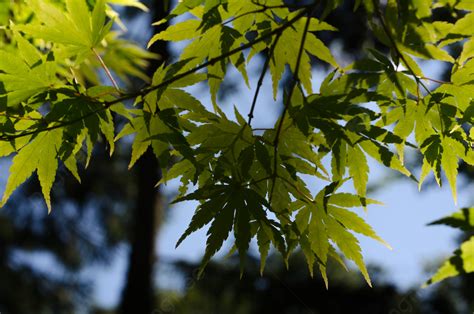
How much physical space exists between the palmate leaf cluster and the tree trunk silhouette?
4.16m

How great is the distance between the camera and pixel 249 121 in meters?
1.04

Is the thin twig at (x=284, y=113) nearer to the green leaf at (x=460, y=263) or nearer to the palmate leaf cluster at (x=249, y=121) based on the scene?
the palmate leaf cluster at (x=249, y=121)

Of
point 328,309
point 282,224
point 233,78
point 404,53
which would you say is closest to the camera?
point 404,53

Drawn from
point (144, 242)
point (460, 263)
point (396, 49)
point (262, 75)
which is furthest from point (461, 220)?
point (144, 242)

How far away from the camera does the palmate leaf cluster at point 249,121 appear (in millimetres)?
958

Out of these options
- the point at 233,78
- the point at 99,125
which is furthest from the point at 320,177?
the point at 233,78

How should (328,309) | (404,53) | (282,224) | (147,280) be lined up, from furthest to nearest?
(328,309) → (147,280) → (282,224) → (404,53)

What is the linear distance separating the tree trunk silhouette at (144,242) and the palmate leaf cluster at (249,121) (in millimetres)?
4161

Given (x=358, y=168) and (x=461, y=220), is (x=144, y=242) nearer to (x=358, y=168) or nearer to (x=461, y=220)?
(x=358, y=168)

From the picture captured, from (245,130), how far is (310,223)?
0.67ft

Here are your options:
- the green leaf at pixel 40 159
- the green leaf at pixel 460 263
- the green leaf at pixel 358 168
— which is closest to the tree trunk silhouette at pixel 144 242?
the green leaf at pixel 40 159

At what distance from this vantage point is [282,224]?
1.04m

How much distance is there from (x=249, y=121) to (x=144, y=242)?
449cm

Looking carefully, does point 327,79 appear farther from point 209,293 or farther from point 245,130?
point 209,293
